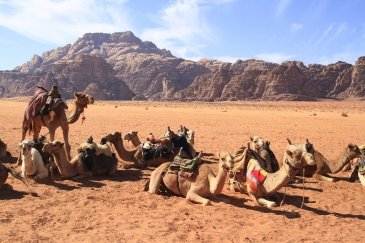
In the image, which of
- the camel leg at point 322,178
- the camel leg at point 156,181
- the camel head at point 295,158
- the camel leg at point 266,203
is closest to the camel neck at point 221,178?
the camel leg at point 266,203

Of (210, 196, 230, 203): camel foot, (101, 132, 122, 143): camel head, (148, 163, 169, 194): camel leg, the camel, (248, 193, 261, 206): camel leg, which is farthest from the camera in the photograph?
(101, 132, 122, 143): camel head

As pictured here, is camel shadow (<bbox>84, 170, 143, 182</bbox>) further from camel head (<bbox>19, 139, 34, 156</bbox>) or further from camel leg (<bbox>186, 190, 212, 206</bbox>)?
camel leg (<bbox>186, 190, 212, 206</bbox>)

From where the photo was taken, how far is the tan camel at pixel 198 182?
28.2ft

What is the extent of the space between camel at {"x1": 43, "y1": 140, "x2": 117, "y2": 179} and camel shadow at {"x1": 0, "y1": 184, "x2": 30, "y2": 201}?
109 centimetres

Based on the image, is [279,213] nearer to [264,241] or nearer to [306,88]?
[264,241]

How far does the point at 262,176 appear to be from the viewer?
8.93 m

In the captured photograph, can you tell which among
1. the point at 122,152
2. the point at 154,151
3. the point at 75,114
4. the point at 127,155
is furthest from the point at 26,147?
the point at 75,114

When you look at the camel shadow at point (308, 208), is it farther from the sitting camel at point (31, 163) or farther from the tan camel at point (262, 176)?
the sitting camel at point (31, 163)

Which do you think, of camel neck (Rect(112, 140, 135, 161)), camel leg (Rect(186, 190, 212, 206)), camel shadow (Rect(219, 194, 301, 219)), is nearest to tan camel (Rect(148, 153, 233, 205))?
camel leg (Rect(186, 190, 212, 206))

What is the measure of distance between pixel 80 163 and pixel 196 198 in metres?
3.53

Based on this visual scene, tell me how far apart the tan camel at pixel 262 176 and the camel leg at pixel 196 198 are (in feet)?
3.03

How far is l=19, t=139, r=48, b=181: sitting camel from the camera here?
10266mm

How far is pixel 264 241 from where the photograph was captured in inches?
278

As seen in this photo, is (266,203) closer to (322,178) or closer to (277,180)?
(277,180)
